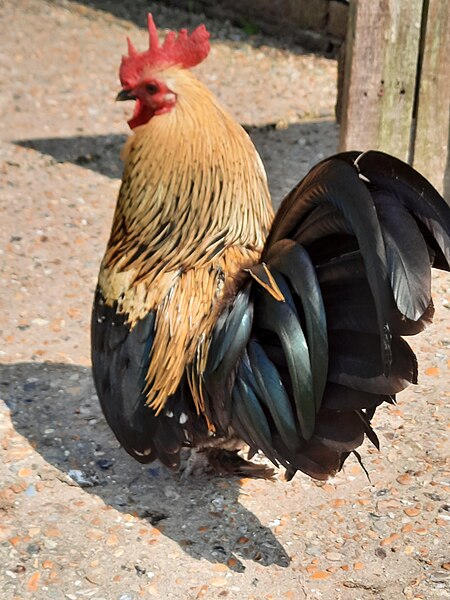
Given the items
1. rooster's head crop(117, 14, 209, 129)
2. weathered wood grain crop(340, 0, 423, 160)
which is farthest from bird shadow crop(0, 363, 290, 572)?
weathered wood grain crop(340, 0, 423, 160)

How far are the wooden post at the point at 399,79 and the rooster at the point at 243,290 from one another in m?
1.82

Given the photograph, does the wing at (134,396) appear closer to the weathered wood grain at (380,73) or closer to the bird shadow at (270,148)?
the weathered wood grain at (380,73)

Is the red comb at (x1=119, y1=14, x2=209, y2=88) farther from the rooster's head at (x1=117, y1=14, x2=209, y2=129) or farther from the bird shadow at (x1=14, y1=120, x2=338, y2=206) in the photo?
the bird shadow at (x1=14, y1=120, x2=338, y2=206)

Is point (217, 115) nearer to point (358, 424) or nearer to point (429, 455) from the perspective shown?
point (358, 424)

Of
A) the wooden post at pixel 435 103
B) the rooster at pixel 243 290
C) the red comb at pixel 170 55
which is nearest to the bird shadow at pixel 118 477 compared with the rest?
the rooster at pixel 243 290

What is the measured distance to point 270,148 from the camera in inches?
282

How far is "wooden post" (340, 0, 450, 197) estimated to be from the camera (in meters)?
5.27

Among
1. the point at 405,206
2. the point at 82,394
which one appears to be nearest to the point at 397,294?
the point at 405,206

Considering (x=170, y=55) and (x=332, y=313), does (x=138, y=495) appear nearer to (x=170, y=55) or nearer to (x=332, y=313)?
(x=332, y=313)

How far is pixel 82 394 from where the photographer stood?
462 centimetres

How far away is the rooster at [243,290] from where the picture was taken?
113 inches

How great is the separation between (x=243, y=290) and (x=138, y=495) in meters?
1.14

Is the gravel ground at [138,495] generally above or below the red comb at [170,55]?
below

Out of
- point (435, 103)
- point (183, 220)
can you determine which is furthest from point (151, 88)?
point (435, 103)
